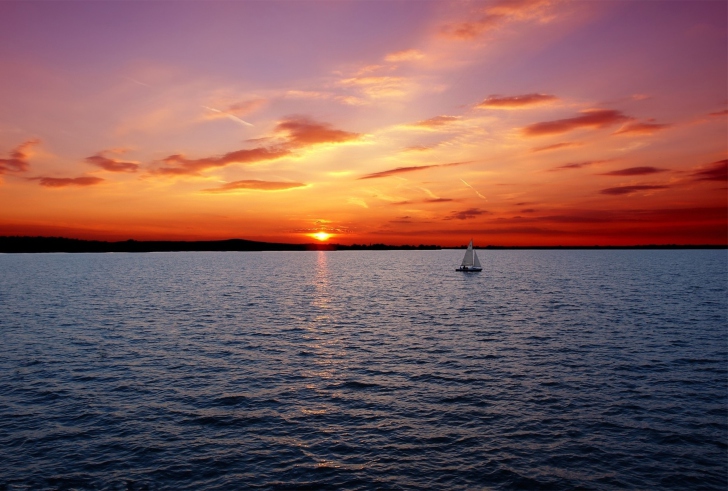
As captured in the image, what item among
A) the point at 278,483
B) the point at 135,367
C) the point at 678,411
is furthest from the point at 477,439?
the point at 135,367

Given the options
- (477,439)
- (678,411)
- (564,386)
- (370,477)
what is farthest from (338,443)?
(678,411)

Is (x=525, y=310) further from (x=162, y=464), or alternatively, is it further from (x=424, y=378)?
(x=162, y=464)

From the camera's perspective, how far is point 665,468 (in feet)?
80.7

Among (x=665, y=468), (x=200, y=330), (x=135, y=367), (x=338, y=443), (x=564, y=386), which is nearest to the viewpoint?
(x=665, y=468)

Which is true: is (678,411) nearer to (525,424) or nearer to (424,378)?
(525,424)

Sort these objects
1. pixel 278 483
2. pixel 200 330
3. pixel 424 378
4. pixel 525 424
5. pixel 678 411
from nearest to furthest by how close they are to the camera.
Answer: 1. pixel 278 483
2. pixel 525 424
3. pixel 678 411
4. pixel 424 378
5. pixel 200 330

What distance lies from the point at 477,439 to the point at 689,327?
2143 inches

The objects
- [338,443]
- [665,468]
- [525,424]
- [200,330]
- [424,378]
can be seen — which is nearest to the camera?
[665,468]

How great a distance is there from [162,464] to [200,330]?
1575 inches

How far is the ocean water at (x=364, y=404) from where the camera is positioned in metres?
24.1

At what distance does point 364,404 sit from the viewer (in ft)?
112

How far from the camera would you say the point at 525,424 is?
1177 inches

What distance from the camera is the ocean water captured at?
24109 millimetres

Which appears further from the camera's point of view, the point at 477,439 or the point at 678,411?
the point at 678,411
